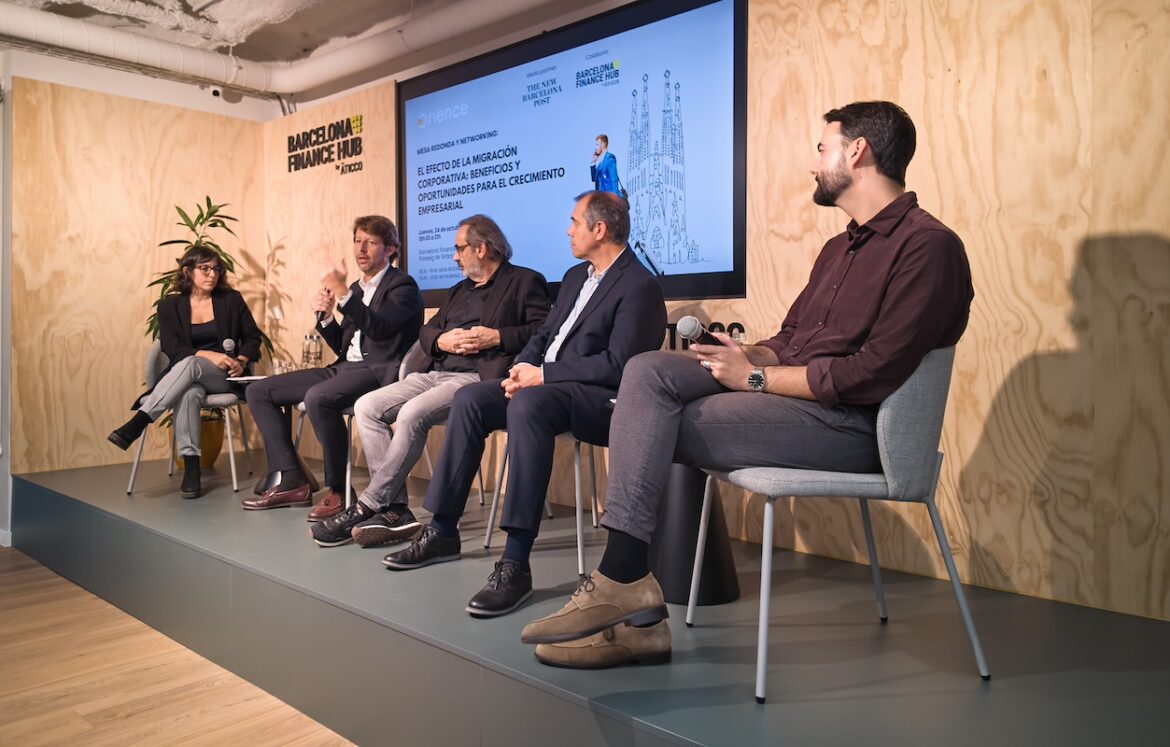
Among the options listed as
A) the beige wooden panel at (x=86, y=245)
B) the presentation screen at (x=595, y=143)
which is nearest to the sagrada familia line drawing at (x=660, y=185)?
the presentation screen at (x=595, y=143)

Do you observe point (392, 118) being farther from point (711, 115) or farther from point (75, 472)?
point (75, 472)

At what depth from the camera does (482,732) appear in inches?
72.2

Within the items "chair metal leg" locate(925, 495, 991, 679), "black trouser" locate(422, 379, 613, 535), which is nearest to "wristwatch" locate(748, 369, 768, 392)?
"chair metal leg" locate(925, 495, 991, 679)

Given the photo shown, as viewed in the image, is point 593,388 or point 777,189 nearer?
point 593,388

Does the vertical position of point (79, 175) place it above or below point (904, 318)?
above

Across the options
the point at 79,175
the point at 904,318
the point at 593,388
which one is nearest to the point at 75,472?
the point at 79,175

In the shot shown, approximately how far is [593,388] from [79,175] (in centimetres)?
399

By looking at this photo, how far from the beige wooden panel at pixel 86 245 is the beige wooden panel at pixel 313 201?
0.41 m

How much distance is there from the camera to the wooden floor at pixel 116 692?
7.28 ft

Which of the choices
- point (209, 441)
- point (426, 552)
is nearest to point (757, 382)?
point (426, 552)

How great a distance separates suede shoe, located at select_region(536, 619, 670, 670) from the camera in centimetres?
175

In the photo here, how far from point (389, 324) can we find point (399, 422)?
2.24ft

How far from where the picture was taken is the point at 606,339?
2.66 m

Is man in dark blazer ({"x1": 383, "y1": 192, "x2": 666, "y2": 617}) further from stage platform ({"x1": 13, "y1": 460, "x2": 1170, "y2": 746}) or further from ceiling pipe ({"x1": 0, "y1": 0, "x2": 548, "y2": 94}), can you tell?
ceiling pipe ({"x1": 0, "y1": 0, "x2": 548, "y2": 94})
